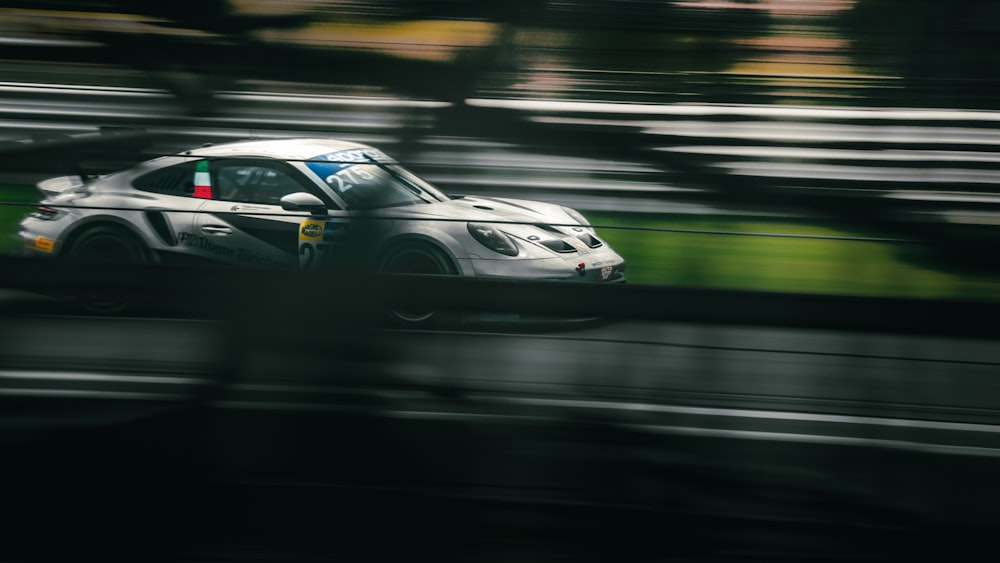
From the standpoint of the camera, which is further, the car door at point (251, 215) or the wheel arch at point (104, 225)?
the wheel arch at point (104, 225)

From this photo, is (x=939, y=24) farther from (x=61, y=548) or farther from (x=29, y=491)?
(x=29, y=491)

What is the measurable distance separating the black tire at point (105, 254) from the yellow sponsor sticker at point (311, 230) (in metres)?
0.60

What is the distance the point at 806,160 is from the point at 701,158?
31 centimetres

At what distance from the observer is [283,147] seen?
103 inches

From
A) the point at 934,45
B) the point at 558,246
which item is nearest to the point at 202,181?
the point at 558,246

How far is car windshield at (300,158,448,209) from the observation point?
2.56 metres

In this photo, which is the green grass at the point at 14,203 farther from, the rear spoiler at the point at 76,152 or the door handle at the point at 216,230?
the door handle at the point at 216,230

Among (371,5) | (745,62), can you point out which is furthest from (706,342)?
(371,5)

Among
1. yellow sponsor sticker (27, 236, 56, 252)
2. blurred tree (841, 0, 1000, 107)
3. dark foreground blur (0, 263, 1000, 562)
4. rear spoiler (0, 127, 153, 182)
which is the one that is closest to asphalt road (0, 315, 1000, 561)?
dark foreground blur (0, 263, 1000, 562)

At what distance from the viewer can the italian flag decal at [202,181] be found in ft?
8.88

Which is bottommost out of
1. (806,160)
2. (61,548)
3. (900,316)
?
(61,548)

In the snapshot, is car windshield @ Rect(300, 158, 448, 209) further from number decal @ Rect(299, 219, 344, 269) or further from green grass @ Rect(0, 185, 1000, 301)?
green grass @ Rect(0, 185, 1000, 301)

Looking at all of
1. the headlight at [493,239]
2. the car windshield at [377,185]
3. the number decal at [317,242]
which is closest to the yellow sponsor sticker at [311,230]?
the number decal at [317,242]

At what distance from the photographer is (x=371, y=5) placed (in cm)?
254
